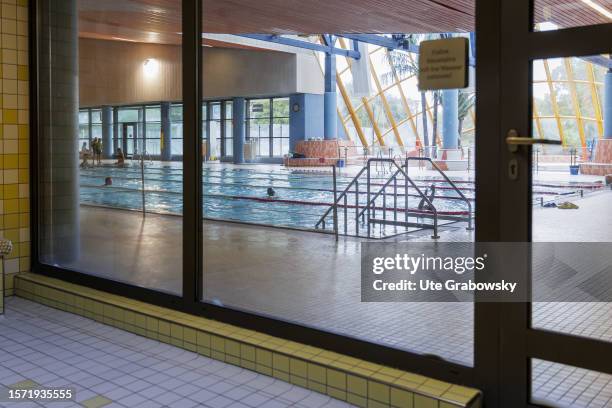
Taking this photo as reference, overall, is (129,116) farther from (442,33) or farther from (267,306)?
(442,33)

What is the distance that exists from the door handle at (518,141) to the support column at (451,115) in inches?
8.0

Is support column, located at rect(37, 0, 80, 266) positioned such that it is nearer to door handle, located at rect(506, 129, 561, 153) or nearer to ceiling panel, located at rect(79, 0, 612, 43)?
ceiling panel, located at rect(79, 0, 612, 43)

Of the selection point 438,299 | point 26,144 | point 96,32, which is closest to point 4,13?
point 96,32

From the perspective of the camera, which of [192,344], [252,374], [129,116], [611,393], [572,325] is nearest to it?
[611,393]

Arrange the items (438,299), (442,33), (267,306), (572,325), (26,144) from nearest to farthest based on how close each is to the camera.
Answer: (442,33) < (572,325) < (267,306) < (438,299) < (26,144)

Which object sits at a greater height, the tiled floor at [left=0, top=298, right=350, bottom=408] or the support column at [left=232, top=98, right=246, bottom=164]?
the support column at [left=232, top=98, right=246, bottom=164]

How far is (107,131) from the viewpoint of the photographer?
12.0 feet

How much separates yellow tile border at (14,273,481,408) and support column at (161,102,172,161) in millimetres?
798

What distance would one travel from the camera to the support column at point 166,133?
3.13 metres

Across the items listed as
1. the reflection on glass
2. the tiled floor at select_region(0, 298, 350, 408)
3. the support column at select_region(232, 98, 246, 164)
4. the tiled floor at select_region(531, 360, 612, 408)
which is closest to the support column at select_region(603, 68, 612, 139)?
the reflection on glass

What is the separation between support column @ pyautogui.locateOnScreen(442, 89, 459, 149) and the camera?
199 cm

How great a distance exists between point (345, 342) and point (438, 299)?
3.51ft

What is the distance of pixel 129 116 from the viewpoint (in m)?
3.51

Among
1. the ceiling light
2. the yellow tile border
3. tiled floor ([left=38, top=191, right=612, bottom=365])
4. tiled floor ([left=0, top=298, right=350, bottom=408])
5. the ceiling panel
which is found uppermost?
the ceiling panel
